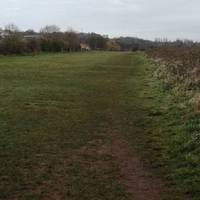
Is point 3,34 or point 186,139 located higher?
point 3,34

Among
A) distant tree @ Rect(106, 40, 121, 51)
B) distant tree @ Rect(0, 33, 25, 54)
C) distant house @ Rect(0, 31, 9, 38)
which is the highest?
distant house @ Rect(0, 31, 9, 38)

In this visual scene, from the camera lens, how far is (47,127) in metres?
12.1

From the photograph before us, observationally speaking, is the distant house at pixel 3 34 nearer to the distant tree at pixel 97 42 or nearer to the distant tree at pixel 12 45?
the distant tree at pixel 12 45

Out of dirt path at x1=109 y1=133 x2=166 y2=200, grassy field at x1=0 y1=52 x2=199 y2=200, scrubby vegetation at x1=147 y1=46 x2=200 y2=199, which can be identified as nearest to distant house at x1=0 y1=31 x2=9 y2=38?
grassy field at x1=0 y1=52 x2=199 y2=200

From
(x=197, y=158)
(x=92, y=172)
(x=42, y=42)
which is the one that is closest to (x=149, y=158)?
(x=197, y=158)

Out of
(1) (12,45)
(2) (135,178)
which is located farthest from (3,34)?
(2) (135,178)

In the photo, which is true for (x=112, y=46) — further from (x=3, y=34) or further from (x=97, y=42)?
(x=3, y=34)

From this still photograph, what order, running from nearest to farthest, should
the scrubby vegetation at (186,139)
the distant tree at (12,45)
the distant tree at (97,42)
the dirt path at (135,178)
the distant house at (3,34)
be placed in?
the dirt path at (135,178)
the scrubby vegetation at (186,139)
the distant tree at (12,45)
the distant house at (3,34)
the distant tree at (97,42)

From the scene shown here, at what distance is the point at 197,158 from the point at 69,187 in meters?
2.71

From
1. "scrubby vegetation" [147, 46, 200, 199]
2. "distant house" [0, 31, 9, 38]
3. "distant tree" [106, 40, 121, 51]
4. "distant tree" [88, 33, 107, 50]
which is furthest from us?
"distant tree" [106, 40, 121, 51]

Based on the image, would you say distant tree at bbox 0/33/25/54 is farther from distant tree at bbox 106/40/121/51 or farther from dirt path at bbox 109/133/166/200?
distant tree at bbox 106/40/121/51

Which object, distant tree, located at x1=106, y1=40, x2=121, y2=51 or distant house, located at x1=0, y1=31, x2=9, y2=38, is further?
distant tree, located at x1=106, y1=40, x2=121, y2=51

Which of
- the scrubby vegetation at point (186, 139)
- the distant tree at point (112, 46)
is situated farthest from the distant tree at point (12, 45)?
the distant tree at point (112, 46)

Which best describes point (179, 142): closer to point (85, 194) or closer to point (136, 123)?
point (136, 123)
